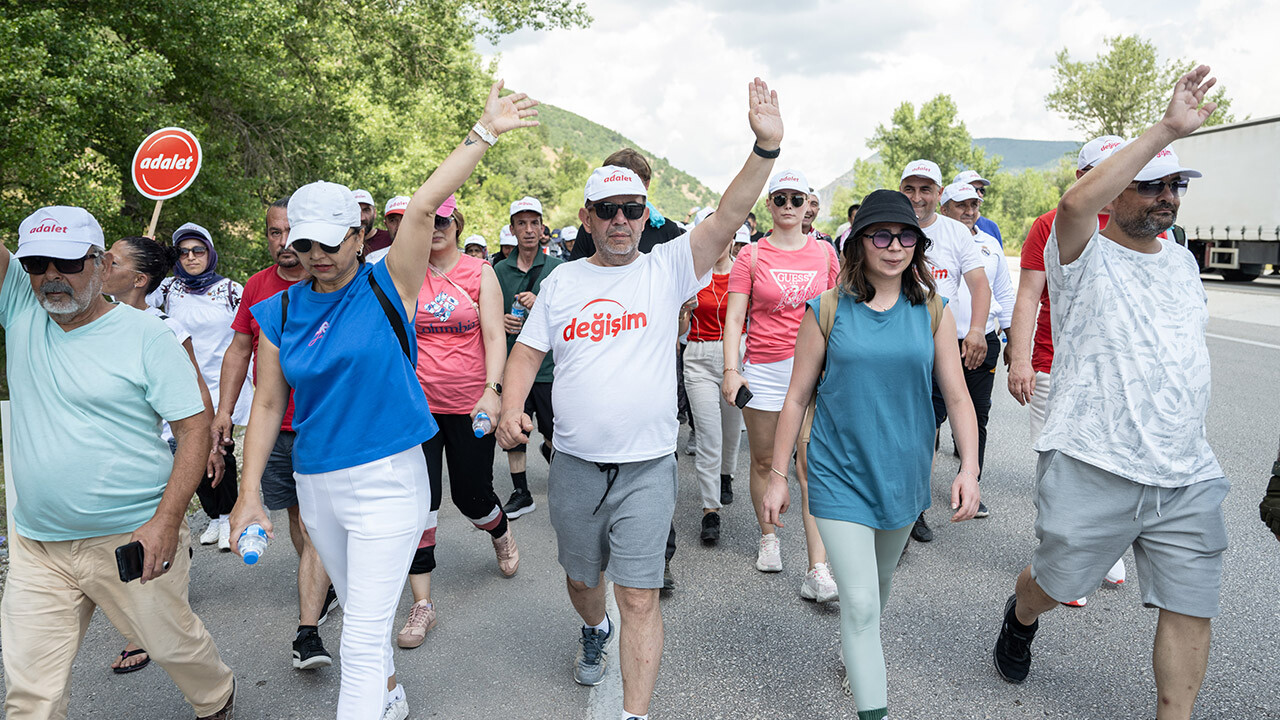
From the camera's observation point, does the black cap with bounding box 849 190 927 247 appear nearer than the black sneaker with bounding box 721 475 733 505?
Yes

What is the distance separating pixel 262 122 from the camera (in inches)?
616

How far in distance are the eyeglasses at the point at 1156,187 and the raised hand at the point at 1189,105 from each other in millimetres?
228

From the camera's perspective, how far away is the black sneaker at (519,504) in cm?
592

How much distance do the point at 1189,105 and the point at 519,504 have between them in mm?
4744

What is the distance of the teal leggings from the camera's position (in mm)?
2805

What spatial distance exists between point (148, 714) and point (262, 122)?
14.7 metres

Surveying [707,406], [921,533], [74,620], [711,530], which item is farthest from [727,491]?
[74,620]

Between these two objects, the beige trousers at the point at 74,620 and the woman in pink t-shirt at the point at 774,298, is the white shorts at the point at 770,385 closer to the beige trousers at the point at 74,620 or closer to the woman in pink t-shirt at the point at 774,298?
the woman in pink t-shirt at the point at 774,298

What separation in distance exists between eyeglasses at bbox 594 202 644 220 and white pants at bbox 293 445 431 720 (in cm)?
114

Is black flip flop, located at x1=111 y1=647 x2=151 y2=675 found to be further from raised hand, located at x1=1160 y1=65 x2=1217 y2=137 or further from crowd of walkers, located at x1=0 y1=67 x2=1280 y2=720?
raised hand, located at x1=1160 y1=65 x2=1217 y2=137

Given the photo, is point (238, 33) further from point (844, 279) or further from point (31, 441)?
point (844, 279)

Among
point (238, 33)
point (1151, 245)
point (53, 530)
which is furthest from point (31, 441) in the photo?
point (238, 33)

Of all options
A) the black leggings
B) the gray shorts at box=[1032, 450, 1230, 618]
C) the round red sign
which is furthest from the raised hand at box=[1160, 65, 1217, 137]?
the round red sign

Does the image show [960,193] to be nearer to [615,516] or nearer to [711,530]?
[711,530]
